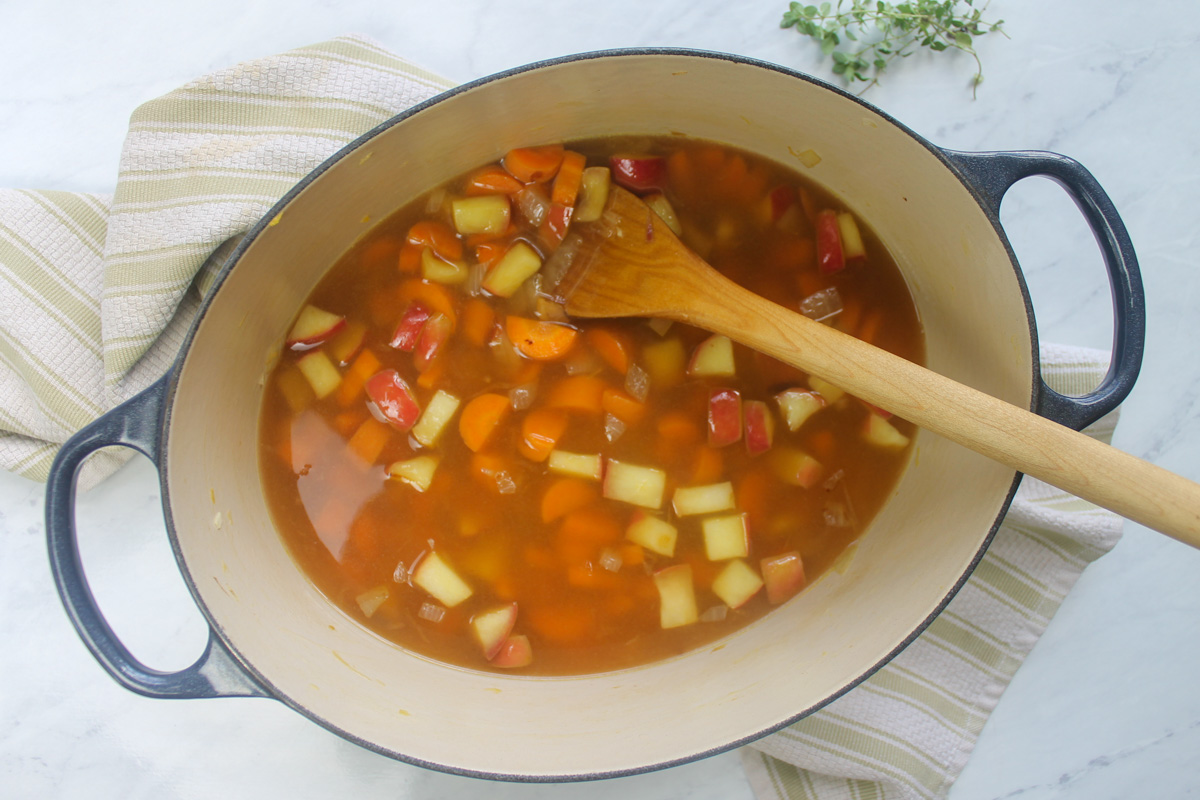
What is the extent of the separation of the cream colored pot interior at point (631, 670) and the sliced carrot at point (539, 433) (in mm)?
551

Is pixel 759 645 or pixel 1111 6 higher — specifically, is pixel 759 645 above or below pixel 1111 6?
below

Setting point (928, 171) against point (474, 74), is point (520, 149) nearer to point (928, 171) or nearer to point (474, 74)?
point (474, 74)

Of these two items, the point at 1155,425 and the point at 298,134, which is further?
the point at 1155,425

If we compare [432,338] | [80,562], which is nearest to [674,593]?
[432,338]

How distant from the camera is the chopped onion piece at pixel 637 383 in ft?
6.12

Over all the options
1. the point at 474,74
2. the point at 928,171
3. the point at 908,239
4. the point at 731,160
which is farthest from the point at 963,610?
the point at 474,74

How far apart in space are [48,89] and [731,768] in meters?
2.46

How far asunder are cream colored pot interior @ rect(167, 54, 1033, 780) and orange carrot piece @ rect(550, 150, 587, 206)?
8cm

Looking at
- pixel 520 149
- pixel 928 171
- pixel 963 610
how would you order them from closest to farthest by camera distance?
pixel 928 171
pixel 520 149
pixel 963 610

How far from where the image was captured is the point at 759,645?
6.22 feet

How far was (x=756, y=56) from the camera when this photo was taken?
2.01 metres

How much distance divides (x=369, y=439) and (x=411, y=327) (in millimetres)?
281

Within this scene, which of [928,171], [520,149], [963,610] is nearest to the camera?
[928,171]

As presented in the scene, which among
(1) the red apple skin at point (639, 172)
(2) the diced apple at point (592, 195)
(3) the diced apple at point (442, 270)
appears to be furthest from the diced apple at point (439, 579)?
(1) the red apple skin at point (639, 172)
